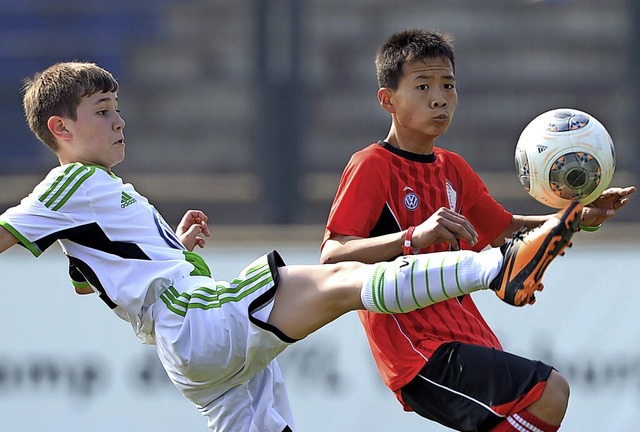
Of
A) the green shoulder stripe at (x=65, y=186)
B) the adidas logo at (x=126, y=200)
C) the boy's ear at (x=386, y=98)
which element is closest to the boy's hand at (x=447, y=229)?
the boy's ear at (x=386, y=98)

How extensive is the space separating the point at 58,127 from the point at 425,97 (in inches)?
48.5

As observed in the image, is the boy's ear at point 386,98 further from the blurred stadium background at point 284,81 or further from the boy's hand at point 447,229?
the blurred stadium background at point 284,81

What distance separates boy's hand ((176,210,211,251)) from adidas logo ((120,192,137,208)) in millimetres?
383

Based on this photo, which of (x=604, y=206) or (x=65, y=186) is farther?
(x=604, y=206)

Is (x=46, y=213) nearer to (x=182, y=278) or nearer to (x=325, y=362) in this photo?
(x=182, y=278)

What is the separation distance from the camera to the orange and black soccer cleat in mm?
3152

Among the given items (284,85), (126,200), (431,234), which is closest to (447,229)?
(431,234)

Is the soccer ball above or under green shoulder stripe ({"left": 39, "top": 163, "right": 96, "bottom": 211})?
above

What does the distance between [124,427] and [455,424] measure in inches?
95.3

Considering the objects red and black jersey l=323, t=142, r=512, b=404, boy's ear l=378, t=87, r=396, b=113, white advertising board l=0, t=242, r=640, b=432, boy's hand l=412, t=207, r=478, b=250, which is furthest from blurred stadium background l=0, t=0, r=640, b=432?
boy's hand l=412, t=207, r=478, b=250

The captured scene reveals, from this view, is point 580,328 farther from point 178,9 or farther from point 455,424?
point 178,9

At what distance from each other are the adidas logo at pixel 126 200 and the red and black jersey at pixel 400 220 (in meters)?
0.64

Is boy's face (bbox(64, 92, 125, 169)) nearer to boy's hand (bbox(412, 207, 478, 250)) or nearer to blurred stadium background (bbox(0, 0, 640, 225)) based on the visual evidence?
boy's hand (bbox(412, 207, 478, 250))

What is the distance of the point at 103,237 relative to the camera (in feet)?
12.2
